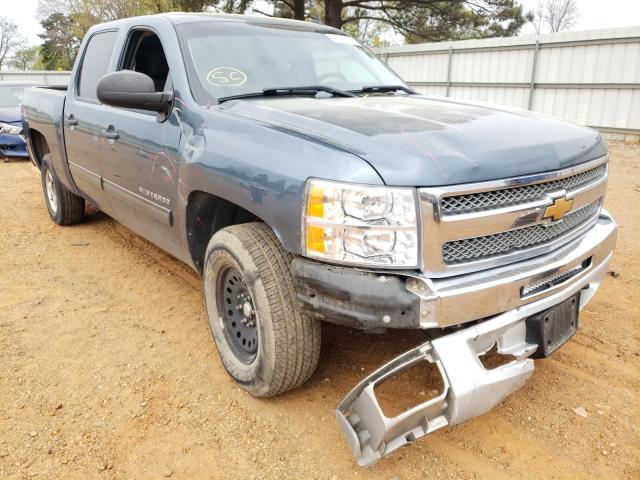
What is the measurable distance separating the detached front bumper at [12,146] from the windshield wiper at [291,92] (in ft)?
29.1

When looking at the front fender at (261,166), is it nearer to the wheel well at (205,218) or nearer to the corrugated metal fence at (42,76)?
the wheel well at (205,218)

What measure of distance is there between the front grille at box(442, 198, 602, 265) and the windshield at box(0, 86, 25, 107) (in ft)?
37.2

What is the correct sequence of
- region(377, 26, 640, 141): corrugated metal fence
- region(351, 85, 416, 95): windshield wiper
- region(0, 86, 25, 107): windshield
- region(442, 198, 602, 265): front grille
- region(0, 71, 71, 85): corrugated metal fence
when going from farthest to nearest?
region(0, 71, 71, 85): corrugated metal fence
region(0, 86, 25, 107): windshield
region(377, 26, 640, 141): corrugated metal fence
region(351, 85, 416, 95): windshield wiper
region(442, 198, 602, 265): front grille

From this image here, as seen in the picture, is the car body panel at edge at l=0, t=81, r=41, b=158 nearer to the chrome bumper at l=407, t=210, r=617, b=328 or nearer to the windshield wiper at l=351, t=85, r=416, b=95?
the windshield wiper at l=351, t=85, r=416, b=95

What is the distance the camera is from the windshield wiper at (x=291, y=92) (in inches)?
113

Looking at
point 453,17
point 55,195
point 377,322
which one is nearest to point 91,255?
point 55,195

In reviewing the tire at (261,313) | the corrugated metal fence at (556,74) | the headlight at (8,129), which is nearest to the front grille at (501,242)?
the tire at (261,313)

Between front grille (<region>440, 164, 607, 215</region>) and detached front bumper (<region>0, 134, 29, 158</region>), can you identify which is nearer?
front grille (<region>440, 164, 607, 215</region>)

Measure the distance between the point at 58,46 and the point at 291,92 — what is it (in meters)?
48.7

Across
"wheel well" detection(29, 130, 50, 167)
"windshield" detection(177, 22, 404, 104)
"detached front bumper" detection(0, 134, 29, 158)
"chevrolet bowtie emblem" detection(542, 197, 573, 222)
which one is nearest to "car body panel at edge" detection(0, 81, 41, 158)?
"detached front bumper" detection(0, 134, 29, 158)

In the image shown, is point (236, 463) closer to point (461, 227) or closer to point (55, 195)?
point (461, 227)

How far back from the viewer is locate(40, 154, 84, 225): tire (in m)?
5.31

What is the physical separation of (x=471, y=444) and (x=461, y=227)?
3.46ft

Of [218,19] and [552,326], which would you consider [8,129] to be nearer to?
[218,19]
